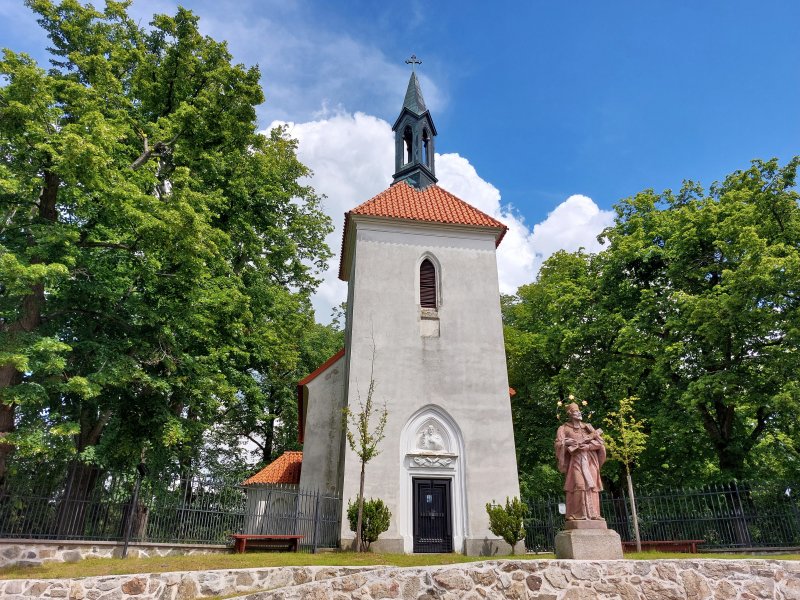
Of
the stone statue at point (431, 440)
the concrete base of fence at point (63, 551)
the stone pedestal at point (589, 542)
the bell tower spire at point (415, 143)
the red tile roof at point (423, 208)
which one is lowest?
the concrete base of fence at point (63, 551)

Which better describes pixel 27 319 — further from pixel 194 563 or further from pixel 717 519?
pixel 717 519

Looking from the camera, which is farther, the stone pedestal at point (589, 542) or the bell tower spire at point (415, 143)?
the bell tower spire at point (415, 143)

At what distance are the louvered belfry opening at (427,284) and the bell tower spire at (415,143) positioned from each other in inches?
170

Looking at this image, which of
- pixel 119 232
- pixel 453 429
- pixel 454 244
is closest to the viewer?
pixel 119 232

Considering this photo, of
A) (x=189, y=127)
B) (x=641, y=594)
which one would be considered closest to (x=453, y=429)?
(x=641, y=594)

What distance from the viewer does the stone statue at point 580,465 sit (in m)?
10.4

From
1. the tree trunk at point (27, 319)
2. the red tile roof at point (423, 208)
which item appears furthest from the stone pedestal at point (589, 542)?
the tree trunk at point (27, 319)

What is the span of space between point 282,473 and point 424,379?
8.50m

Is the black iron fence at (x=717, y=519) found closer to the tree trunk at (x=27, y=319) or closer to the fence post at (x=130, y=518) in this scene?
the fence post at (x=130, y=518)

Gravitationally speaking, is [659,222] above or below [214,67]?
below

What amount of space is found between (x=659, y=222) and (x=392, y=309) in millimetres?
12074

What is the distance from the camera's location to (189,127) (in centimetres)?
1566

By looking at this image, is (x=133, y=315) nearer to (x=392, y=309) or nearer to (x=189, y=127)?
(x=189, y=127)

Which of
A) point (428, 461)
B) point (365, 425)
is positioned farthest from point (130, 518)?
point (428, 461)
